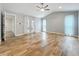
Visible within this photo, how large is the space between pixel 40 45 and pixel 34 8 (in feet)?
3.23

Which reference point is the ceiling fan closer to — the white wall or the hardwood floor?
the white wall

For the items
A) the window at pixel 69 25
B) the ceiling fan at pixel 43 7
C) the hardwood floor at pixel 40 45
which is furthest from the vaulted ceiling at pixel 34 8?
the hardwood floor at pixel 40 45

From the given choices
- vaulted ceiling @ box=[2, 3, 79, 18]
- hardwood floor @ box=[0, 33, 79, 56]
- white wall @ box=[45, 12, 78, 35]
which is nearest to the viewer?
vaulted ceiling @ box=[2, 3, 79, 18]

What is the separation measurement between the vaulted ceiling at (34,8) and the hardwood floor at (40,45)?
0.59 m

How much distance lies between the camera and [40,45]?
273 cm

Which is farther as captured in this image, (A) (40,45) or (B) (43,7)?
(A) (40,45)

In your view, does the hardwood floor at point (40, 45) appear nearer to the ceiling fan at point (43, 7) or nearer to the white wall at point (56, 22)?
the white wall at point (56, 22)

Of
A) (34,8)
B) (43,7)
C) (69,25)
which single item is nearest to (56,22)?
(69,25)

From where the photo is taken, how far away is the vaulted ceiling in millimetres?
2359

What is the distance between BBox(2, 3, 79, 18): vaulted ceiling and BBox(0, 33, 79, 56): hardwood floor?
23.2 inches

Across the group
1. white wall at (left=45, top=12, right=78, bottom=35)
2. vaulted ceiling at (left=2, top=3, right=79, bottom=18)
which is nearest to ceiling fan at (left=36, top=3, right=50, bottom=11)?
vaulted ceiling at (left=2, top=3, right=79, bottom=18)

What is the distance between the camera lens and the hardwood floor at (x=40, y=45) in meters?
2.56

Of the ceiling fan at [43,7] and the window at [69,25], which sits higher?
the ceiling fan at [43,7]

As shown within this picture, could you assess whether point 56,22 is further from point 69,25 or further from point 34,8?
point 34,8
